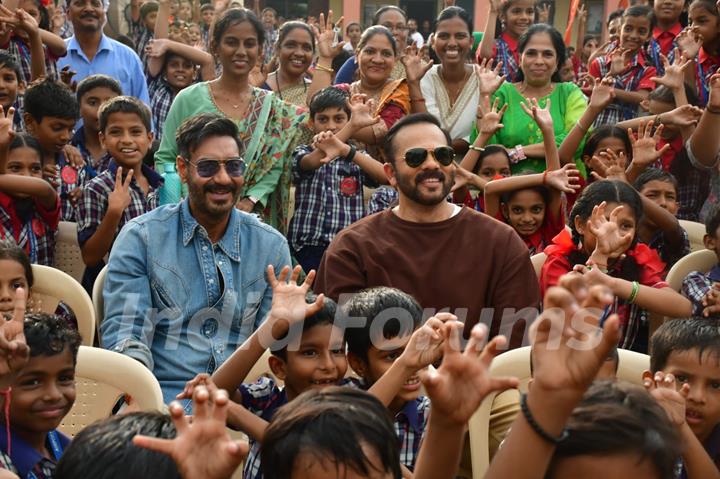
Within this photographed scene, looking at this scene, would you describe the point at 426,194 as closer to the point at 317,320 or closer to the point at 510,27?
the point at 317,320

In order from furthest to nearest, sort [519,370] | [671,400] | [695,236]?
[695,236]
[519,370]
[671,400]

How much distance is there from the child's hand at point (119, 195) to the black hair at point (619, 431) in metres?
2.53

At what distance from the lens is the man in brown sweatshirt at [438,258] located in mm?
3061

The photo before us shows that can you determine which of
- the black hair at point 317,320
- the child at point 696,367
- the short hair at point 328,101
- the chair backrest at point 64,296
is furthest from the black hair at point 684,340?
the short hair at point 328,101

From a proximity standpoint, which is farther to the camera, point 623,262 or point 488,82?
point 488,82

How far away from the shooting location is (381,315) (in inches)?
101

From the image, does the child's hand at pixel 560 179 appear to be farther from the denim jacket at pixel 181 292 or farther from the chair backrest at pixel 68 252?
the chair backrest at pixel 68 252

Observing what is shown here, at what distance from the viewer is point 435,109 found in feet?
16.7

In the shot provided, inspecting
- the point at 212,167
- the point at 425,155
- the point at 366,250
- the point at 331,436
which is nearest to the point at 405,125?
the point at 425,155

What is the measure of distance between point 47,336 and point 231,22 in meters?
2.64

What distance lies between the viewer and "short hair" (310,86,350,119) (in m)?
4.52

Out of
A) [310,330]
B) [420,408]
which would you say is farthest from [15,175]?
[420,408]

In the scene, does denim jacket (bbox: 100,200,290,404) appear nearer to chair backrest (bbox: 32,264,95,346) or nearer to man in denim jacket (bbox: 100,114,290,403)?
man in denim jacket (bbox: 100,114,290,403)

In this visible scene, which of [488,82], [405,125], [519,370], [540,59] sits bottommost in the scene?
[519,370]
